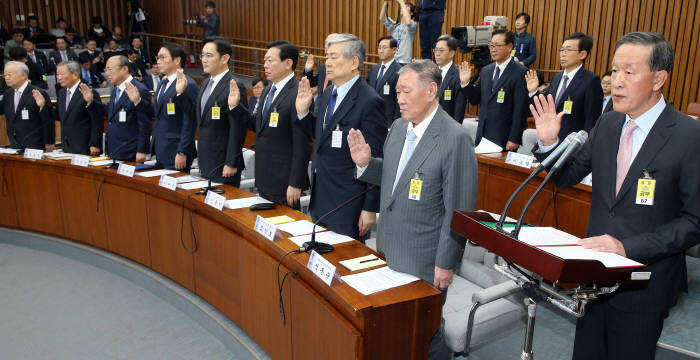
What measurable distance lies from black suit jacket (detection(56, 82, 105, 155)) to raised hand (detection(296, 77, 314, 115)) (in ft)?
8.11

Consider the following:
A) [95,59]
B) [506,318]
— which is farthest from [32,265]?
[95,59]

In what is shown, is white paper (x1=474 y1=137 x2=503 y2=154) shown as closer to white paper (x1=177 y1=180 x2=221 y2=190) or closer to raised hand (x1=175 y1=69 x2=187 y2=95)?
white paper (x1=177 y1=180 x2=221 y2=190)

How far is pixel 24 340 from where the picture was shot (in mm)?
2883

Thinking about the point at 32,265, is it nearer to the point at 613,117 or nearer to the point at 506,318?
the point at 506,318

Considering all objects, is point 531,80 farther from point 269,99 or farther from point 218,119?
point 218,119

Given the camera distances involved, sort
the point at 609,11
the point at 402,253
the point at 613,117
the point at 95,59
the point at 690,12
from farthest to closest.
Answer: the point at 95,59 → the point at 609,11 → the point at 690,12 → the point at 402,253 → the point at 613,117

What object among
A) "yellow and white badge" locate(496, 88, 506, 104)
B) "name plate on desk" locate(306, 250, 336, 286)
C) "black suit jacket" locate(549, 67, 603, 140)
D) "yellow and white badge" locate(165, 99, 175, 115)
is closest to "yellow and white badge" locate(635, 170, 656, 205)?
"name plate on desk" locate(306, 250, 336, 286)

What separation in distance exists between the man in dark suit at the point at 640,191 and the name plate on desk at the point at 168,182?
2.22 m

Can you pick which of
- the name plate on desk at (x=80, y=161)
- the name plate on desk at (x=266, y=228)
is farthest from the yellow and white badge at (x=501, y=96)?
the name plate on desk at (x=80, y=161)

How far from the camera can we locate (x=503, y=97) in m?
4.24

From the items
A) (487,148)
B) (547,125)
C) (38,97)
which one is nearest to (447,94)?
(487,148)

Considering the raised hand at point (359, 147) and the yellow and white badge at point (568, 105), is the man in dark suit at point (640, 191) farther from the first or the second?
the yellow and white badge at point (568, 105)

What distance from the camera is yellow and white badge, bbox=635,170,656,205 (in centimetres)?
154

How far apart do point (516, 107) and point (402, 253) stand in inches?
105
